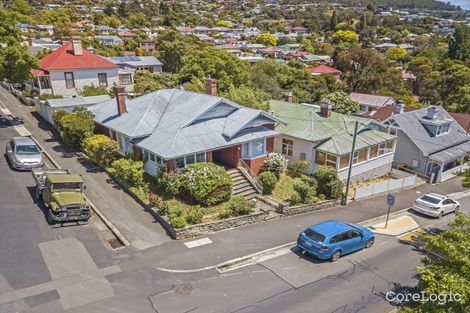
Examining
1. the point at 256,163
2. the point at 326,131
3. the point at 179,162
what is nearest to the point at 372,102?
the point at 326,131

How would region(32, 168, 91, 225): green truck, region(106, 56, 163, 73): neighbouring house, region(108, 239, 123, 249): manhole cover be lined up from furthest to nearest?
region(106, 56, 163, 73): neighbouring house < region(32, 168, 91, 225): green truck < region(108, 239, 123, 249): manhole cover

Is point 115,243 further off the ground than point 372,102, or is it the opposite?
point 115,243

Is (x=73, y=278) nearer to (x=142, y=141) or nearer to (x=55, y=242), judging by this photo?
(x=55, y=242)

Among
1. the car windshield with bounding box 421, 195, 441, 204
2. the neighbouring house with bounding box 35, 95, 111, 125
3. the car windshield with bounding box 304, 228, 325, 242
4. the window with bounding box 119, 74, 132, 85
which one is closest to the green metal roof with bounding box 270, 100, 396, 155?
the car windshield with bounding box 421, 195, 441, 204

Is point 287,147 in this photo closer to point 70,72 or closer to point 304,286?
point 304,286

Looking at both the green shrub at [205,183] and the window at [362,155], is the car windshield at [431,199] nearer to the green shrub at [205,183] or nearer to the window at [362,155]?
the window at [362,155]

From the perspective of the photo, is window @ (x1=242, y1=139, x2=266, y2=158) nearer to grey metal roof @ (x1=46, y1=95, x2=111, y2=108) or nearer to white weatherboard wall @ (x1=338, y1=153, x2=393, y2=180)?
white weatherboard wall @ (x1=338, y1=153, x2=393, y2=180)
